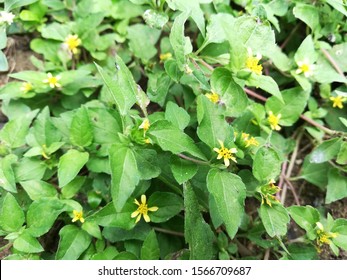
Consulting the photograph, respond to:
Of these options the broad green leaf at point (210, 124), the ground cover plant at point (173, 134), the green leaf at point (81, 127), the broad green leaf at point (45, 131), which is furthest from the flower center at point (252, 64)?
the broad green leaf at point (45, 131)

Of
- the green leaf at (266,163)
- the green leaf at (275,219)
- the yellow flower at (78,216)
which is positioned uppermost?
the green leaf at (266,163)

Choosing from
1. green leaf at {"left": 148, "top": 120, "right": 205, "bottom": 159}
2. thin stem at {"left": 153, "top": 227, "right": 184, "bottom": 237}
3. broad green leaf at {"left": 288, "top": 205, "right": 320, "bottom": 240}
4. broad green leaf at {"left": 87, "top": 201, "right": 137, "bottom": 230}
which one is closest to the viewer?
green leaf at {"left": 148, "top": 120, "right": 205, "bottom": 159}

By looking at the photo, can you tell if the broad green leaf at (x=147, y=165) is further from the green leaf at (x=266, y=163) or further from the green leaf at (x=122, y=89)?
the green leaf at (x=266, y=163)

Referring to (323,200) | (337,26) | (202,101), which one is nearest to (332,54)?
(337,26)

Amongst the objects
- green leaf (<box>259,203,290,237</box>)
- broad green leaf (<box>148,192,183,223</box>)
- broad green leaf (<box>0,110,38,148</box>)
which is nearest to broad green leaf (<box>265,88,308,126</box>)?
green leaf (<box>259,203,290,237</box>)

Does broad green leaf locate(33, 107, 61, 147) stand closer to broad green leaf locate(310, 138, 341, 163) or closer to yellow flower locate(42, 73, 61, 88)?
yellow flower locate(42, 73, 61, 88)

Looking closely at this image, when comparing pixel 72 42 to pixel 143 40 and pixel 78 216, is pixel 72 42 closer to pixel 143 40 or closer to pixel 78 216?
pixel 143 40

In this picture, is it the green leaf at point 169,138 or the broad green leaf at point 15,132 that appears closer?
the green leaf at point 169,138
